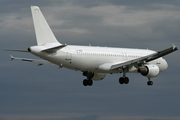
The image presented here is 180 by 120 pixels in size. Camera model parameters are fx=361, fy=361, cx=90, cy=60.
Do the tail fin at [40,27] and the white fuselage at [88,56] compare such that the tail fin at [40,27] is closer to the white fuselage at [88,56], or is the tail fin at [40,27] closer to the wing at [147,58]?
the white fuselage at [88,56]

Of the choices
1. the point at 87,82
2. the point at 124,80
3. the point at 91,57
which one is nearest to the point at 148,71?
the point at 124,80

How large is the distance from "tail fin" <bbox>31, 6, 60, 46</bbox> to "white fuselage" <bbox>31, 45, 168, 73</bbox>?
56.6 inches

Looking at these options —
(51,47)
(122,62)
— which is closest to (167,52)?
(122,62)

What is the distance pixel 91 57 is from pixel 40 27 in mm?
8614

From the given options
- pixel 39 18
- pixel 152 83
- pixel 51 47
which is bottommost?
pixel 152 83

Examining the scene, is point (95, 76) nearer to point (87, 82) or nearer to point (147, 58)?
point (87, 82)

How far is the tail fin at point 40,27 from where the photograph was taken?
45.9m

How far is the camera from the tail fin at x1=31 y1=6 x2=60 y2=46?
4591cm

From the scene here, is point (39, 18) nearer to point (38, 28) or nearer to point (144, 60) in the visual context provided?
point (38, 28)

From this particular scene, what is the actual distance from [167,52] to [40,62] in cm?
1968

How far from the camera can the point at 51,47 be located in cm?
4566

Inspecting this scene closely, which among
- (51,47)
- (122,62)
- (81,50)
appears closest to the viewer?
(51,47)

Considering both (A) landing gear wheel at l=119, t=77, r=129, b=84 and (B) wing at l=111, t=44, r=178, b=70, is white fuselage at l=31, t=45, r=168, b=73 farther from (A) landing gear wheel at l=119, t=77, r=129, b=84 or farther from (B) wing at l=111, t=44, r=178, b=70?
(B) wing at l=111, t=44, r=178, b=70

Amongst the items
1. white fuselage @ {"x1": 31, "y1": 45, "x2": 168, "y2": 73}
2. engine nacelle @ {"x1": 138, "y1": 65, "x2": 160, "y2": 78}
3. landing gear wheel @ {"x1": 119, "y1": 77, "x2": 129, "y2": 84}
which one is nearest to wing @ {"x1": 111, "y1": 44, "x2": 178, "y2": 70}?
engine nacelle @ {"x1": 138, "y1": 65, "x2": 160, "y2": 78}
